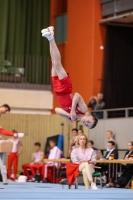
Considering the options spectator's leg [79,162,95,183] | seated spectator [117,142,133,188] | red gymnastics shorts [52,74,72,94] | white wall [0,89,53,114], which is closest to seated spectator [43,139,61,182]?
white wall [0,89,53,114]

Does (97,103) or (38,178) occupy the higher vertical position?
(97,103)

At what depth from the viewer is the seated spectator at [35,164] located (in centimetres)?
1545

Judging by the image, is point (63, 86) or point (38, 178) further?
point (38, 178)

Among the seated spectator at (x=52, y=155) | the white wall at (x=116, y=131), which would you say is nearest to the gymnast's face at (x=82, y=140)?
the white wall at (x=116, y=131)

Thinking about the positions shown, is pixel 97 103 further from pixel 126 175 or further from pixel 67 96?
pixel 67 96

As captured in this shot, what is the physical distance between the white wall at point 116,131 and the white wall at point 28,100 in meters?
3.04

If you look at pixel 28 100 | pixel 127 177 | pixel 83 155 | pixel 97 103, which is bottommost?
pixel 127 177

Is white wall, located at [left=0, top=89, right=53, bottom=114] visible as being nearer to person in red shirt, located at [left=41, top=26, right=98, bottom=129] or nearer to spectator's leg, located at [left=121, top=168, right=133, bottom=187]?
spectator's leg, located at [left=121, top=168, right=133, bottom=187]

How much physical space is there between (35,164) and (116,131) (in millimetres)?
2817

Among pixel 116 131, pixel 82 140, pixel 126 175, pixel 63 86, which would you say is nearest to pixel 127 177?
pixel 126 175

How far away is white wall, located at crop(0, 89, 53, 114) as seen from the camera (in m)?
17.9

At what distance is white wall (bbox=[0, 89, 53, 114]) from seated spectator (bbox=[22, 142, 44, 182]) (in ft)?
7.47

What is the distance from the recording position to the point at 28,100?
1822 centimetres

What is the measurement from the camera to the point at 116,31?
17016 millimetres
